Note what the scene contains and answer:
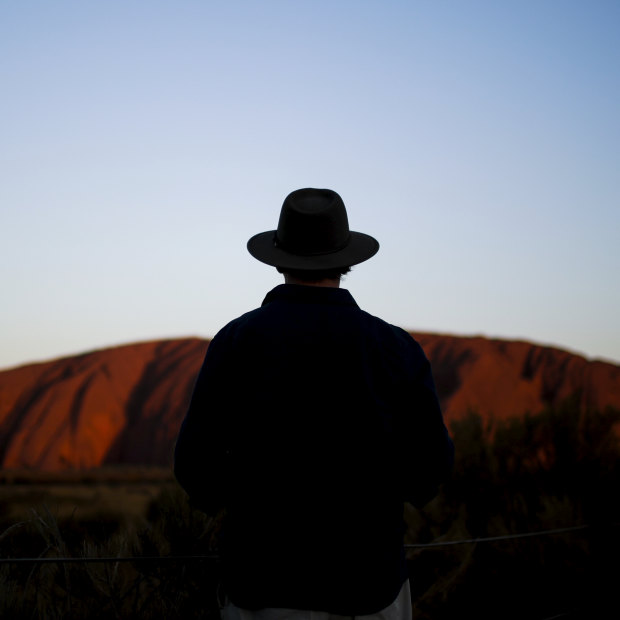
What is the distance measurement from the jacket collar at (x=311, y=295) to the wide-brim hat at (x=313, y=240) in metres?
0.08

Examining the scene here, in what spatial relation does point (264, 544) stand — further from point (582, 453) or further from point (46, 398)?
point (46, 398)

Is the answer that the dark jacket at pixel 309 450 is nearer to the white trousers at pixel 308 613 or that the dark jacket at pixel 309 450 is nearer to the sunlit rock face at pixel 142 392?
the white trousers at pixel 308 613

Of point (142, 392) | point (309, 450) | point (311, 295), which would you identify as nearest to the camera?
point (309, 450)

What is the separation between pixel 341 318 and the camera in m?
1.71

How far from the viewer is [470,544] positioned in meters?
6.75

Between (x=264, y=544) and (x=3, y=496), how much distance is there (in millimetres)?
Result: 7506

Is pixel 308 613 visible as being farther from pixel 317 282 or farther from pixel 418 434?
pixel 317 282

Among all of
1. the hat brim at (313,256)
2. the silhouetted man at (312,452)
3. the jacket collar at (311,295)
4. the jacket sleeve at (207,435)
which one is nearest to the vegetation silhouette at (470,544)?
the silhouetted man at (312,452)

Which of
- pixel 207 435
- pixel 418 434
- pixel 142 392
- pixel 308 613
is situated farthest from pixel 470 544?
pixel 142 392

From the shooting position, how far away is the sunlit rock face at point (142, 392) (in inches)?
1251

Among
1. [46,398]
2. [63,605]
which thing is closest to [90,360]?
[46,398]

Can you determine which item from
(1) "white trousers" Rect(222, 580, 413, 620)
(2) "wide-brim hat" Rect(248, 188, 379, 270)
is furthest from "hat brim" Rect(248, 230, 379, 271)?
(1) "white trousers" Rect(222, 580, 413, 620)

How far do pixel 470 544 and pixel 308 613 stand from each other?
558 centimetres

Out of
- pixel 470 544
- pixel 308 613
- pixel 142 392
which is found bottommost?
pixel 142 392
